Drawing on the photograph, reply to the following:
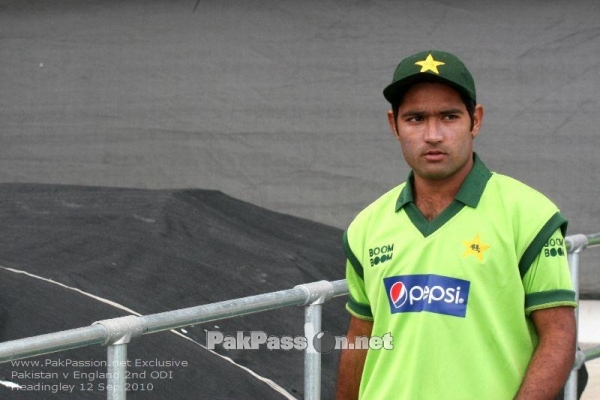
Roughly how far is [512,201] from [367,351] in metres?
0.49

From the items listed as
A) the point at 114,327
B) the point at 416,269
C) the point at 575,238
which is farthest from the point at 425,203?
the point at 575,238

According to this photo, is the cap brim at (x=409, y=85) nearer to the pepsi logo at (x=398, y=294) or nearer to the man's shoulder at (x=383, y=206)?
the man's shoulder at (x=383, y=206)

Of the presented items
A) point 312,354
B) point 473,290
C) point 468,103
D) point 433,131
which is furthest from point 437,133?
point 312,354

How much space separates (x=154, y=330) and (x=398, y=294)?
0.71 meters

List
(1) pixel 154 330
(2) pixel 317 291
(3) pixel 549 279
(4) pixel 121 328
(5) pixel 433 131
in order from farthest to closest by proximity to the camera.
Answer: (2) pixel 317 291 < (1) pixel 154 330 < (4) pixel 121 328 < (5) pixel 433 131 < (3) pixel 549 279

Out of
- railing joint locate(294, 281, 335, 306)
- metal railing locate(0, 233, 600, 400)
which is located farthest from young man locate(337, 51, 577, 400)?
railing joint locate(294, 281, 335, 306)

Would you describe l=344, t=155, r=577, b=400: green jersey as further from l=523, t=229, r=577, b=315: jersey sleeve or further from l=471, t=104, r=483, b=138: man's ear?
l=471, t=104, r=483, b=138: man's ear

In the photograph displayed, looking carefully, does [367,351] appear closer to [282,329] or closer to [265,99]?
[282,329]

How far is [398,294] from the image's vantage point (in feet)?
7.84

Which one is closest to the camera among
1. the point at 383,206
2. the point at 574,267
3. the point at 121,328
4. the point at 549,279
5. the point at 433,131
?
the point at 549,279

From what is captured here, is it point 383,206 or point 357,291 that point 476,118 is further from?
point 357,291

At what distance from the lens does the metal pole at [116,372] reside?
269 cm

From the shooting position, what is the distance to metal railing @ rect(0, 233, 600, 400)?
2.45 m

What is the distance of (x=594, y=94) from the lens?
8.41m
